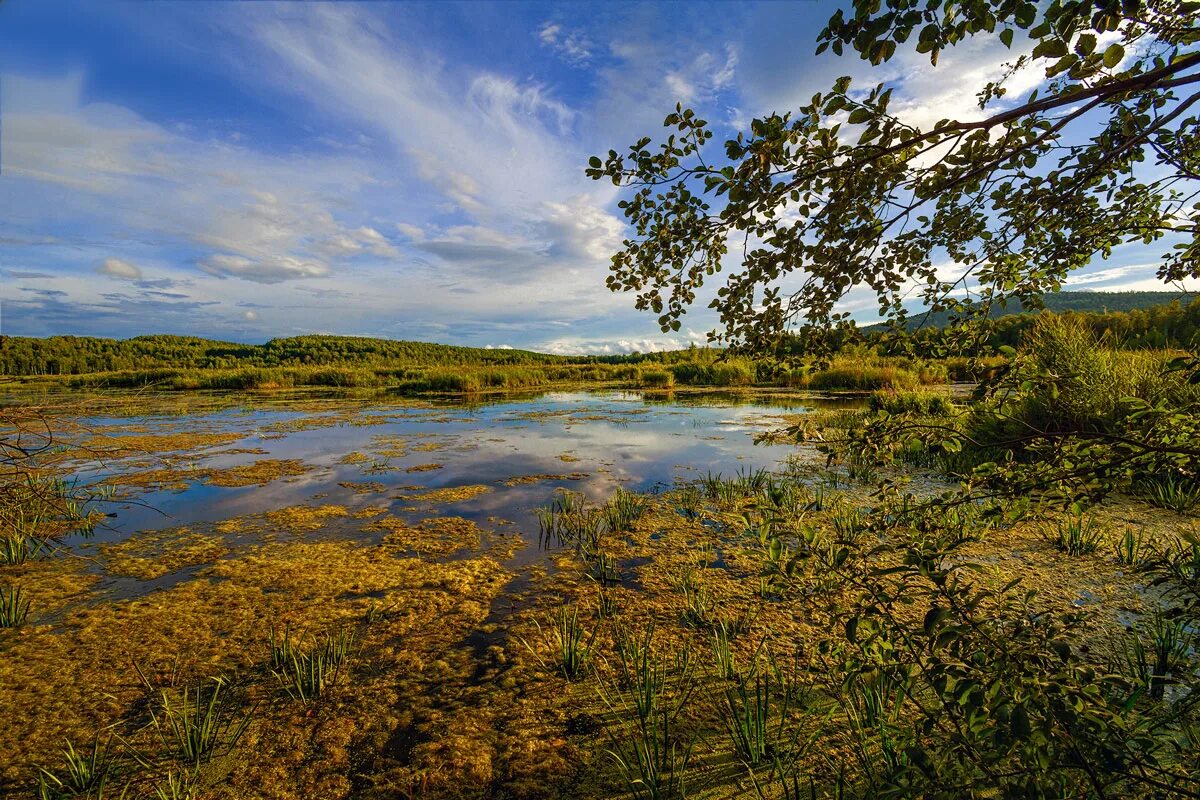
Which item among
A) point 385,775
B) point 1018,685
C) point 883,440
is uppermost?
point 883,440

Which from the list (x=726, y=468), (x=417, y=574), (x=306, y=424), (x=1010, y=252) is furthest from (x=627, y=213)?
(x=306, y=424)

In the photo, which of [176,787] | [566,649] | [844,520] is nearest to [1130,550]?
[844,520]

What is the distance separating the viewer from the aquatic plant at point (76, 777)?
183 centimetres

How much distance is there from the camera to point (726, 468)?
7316 millimetres

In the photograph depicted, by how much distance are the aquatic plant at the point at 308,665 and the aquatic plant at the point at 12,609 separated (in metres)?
1.82

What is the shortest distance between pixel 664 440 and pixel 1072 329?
6197mm

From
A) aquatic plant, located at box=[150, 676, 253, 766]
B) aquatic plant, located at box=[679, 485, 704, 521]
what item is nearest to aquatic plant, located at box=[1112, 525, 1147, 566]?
aquatic plant, located at box=[679, 485, 704, 521]

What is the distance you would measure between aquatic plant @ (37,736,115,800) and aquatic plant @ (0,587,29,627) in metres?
1.87

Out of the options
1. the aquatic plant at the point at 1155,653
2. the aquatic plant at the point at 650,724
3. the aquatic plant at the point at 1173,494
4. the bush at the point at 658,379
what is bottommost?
the aquatic plant at the point at 650,724

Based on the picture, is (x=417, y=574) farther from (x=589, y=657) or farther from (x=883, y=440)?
(x=883, y=440)

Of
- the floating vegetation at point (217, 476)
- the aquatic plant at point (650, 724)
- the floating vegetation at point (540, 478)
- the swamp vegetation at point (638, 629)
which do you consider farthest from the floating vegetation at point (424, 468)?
the aquatic plant at point (650, 724)

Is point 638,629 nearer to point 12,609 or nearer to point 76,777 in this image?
point 76,777

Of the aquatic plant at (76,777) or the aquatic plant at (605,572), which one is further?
the aquatic plant at (605,572)

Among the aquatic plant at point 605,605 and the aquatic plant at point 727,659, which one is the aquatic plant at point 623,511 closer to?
the aquatic plant at point 605,605
